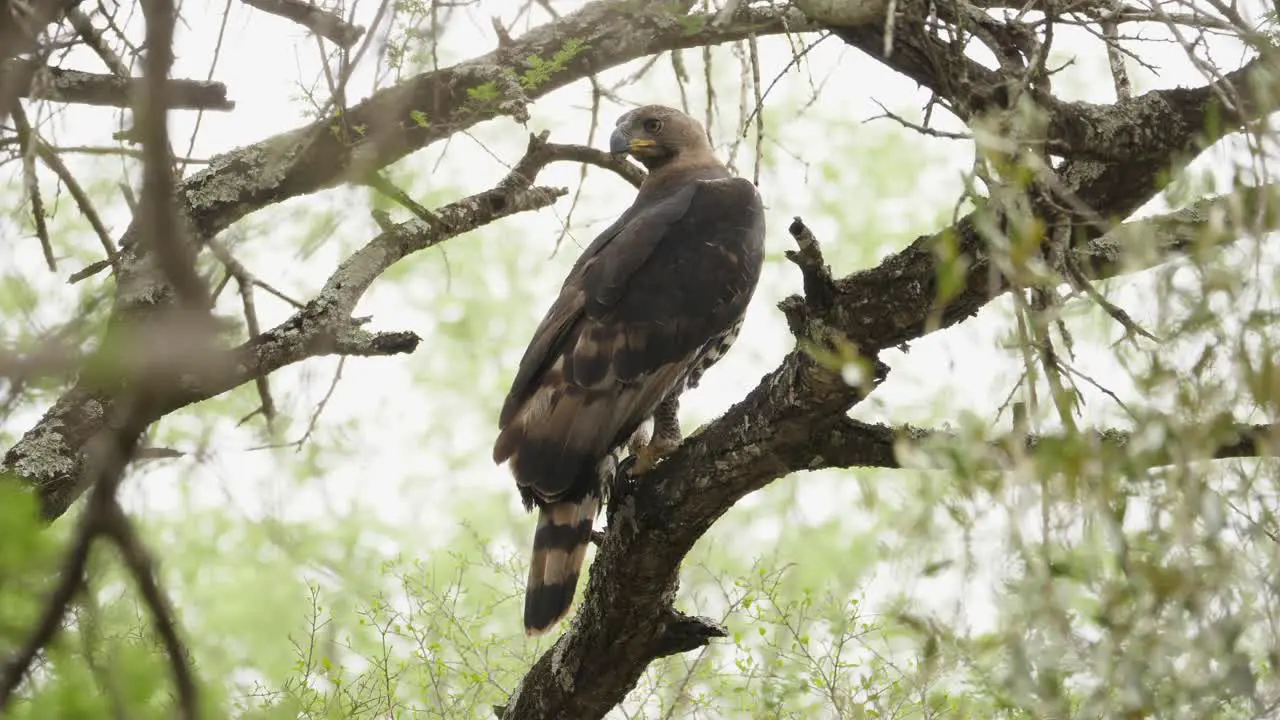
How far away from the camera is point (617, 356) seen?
4453 mm

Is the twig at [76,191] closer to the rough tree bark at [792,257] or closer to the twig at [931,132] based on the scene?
the rough tree bark at [792,257]

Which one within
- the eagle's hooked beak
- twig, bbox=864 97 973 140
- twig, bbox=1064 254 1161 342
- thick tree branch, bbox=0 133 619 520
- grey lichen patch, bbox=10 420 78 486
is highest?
the eagle's hooked beak

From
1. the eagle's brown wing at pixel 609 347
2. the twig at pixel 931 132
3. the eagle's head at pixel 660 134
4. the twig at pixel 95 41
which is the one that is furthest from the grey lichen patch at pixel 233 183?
the twig at pixel 931 132

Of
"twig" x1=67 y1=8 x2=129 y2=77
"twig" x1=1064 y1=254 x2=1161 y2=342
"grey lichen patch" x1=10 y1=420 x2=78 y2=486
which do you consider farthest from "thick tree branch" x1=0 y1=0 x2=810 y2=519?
"twig" x1=1064 y1=254 x2=1161 y2=342

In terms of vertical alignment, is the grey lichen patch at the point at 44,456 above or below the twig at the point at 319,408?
below

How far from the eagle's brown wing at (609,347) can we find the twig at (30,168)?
1.47 m

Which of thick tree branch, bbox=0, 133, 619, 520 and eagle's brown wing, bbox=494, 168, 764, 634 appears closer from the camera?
thick tree branch, bbox=0, 133, 619, 520

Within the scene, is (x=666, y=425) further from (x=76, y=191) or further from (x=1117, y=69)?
(x=76, y=191)

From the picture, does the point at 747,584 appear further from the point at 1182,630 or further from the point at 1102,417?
the point at 1182,630

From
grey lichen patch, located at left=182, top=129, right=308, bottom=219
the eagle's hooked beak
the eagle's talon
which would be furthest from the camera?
the eagle's hooked beak

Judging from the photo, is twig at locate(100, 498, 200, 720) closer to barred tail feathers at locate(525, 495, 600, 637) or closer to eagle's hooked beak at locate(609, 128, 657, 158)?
barred tail feathers at locate(525, 495, 600, 637)

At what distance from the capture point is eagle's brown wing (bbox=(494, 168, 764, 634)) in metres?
4.25

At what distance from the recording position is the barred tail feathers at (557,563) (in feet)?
13.9

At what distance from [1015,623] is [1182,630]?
8.8 inches
